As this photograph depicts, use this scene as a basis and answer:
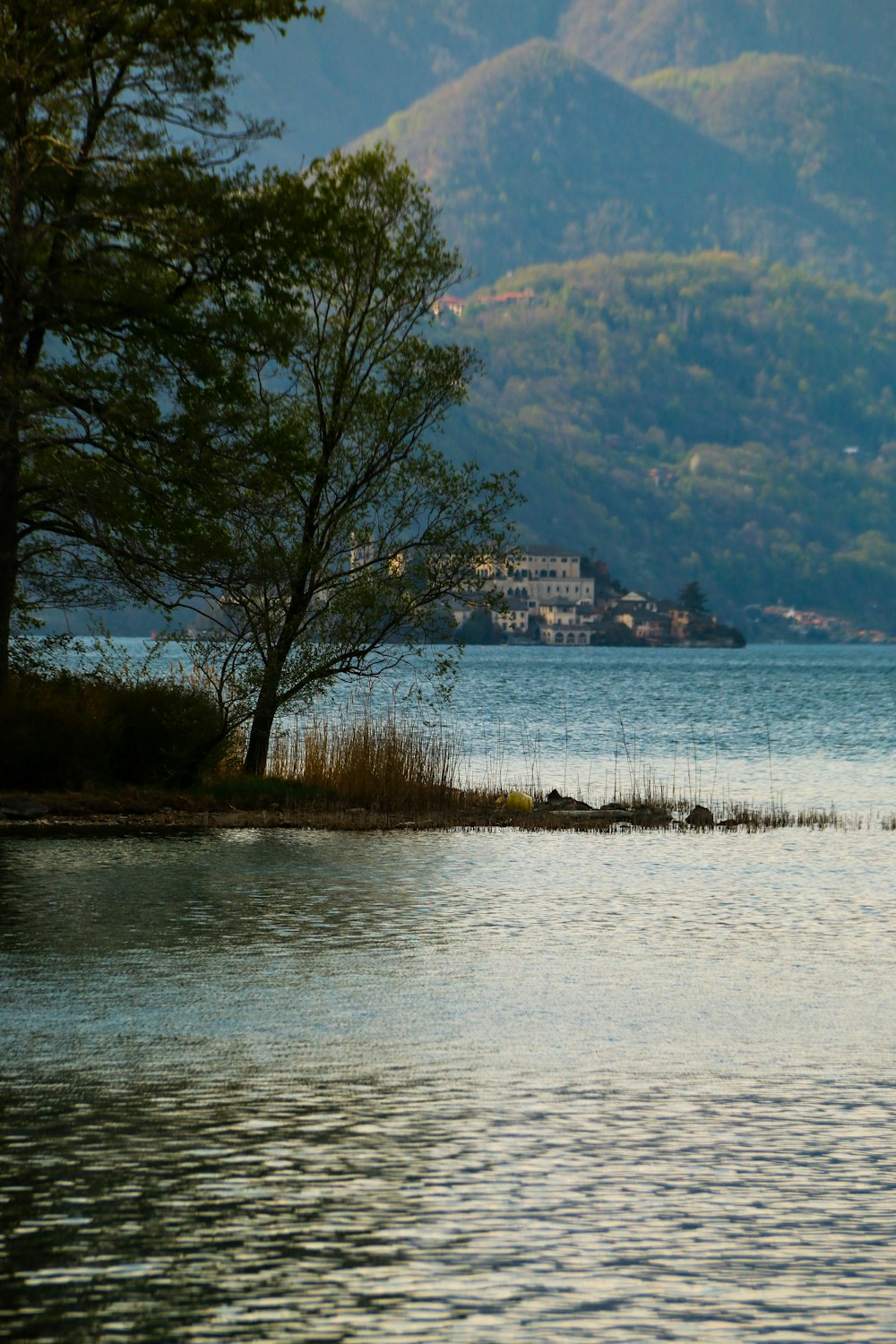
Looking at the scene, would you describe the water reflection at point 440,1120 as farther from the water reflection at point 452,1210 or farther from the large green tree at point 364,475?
the large green tree at point 364,475

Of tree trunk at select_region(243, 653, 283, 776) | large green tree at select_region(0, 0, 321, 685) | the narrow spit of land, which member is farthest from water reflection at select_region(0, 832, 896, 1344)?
tree trunk at select_region(243, 653, 283, 776)

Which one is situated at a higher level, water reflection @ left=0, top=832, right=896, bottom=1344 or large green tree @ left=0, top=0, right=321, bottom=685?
large green tree @ left=0, top=0, right=321, bottom=685

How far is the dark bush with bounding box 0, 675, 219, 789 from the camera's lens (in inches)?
940

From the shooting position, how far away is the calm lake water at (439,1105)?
5.99m

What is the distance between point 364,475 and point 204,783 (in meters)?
5.74

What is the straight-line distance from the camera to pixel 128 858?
19.0m

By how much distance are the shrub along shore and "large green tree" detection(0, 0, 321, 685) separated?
4.71ft

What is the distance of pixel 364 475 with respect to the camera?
27438 millimetres

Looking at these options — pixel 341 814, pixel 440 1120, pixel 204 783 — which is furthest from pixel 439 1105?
pixel 204 783

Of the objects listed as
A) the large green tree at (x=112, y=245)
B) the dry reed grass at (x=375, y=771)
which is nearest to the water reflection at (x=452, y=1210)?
the large green tree at (x=112, y=245)

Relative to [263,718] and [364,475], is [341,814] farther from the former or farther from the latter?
[364,475]

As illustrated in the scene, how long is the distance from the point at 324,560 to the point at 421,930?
12.8 meters

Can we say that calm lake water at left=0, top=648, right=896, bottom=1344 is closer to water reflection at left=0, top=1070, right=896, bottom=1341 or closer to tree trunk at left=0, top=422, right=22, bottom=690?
water reflection at left=0, top=1070, right=896, bottom=1341

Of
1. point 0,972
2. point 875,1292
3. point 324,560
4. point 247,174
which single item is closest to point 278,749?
point 324,560
